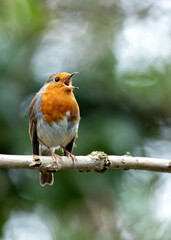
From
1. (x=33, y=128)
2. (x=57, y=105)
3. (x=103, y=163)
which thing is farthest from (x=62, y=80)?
(x=103, y=163)

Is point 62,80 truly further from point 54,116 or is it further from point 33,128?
point 33,128

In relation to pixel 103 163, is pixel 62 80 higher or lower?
higher

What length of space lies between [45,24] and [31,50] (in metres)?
0.49

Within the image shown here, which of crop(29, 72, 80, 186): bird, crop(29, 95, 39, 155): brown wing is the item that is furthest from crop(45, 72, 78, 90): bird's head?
crop(29, 95, 39, 155): brown wing

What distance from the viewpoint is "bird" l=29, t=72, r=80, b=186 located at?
13.9ft

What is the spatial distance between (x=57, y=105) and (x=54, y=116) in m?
0.13

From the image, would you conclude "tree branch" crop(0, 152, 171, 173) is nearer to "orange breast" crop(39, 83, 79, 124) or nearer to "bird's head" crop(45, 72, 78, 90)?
"orange breast" crop(39, 83, 79, 124)

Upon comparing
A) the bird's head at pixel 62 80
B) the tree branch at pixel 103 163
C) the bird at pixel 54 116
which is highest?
the bird's head at pixel 62 80

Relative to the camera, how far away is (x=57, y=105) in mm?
4215

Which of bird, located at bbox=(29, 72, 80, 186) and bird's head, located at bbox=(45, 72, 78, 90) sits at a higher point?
bird's head, located at bbox=(45, 72, 78, 90)

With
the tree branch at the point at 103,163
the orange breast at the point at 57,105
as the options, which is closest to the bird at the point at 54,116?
the orange breast at the point at 57,105

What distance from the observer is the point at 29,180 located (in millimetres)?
4934

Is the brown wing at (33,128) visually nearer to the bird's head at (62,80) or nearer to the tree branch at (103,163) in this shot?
the bird's head at (62,80)

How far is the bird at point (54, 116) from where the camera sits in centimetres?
425
